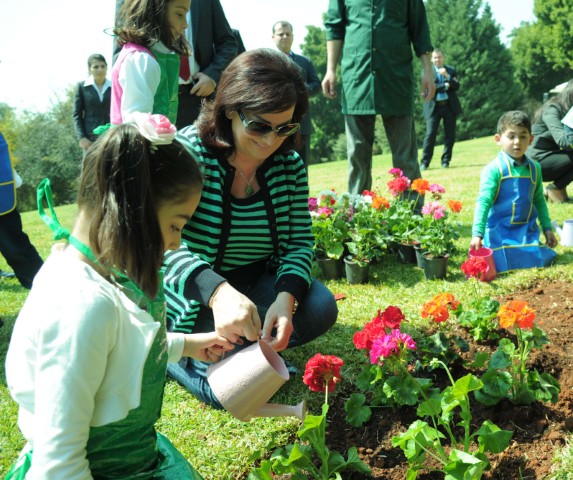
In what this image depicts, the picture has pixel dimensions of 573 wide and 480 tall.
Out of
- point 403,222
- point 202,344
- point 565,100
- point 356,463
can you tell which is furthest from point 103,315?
point 565,100

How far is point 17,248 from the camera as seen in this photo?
4.07 meters

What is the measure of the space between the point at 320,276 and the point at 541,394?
7.02 ft

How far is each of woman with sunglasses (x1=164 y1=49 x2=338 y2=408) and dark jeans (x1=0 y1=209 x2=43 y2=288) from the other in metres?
2.00

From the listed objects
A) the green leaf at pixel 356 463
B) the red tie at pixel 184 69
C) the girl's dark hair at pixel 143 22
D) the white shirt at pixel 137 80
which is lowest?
the green leaf at pixel 356 463

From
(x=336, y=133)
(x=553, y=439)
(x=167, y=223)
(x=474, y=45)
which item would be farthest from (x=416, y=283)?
(x=336, y=133)

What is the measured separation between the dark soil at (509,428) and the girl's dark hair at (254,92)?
1.21 meters

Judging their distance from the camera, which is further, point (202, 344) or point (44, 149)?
point (44, 149)

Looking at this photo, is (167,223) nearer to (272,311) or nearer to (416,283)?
(272,311)

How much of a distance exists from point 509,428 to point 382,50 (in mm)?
3384

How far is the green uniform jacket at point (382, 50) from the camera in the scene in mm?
4680

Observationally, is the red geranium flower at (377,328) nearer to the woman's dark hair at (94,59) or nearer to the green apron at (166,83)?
the green apron at (166,83)

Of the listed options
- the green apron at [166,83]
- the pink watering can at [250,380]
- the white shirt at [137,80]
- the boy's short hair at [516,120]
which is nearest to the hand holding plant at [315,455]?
the pink watering can at [250,380]

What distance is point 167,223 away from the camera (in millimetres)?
1394

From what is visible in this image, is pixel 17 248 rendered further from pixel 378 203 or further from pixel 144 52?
pixel 378 203
